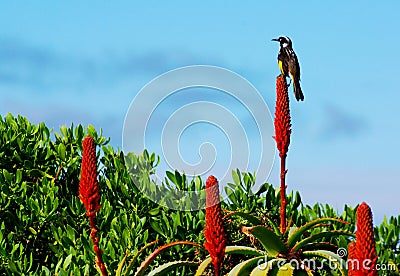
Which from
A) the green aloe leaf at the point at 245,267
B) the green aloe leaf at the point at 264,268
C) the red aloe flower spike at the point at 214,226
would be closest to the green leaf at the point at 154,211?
the green aloe leaf at the point at 245,267

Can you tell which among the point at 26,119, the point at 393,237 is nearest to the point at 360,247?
the point at 393,237

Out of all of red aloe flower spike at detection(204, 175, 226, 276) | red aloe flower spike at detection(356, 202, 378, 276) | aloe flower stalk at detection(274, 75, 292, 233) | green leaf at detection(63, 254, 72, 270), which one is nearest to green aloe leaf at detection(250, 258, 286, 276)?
aloe flower stalk at detection(274, 75, 292, 233)

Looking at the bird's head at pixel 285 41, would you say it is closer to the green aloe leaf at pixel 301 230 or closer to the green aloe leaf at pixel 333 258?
the green aloe leaf at pixel 301 230

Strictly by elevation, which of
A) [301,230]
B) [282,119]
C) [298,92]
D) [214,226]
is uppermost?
[298,92]

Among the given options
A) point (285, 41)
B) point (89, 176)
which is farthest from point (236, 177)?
point (89, 176)

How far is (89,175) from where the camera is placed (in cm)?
341

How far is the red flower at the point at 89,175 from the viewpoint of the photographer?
3375 mm

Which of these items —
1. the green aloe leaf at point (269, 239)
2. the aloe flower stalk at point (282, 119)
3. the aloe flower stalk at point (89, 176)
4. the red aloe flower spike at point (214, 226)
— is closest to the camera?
the red aloe flower spike at point (214, 226)

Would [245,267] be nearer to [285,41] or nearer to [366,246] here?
[285,41]

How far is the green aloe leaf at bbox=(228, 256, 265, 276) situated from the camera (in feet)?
18.0

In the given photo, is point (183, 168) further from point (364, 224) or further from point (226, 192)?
point (364, 224)

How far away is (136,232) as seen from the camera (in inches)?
254

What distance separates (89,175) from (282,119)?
2.18m

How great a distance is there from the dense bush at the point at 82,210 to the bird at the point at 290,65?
3.58ft
